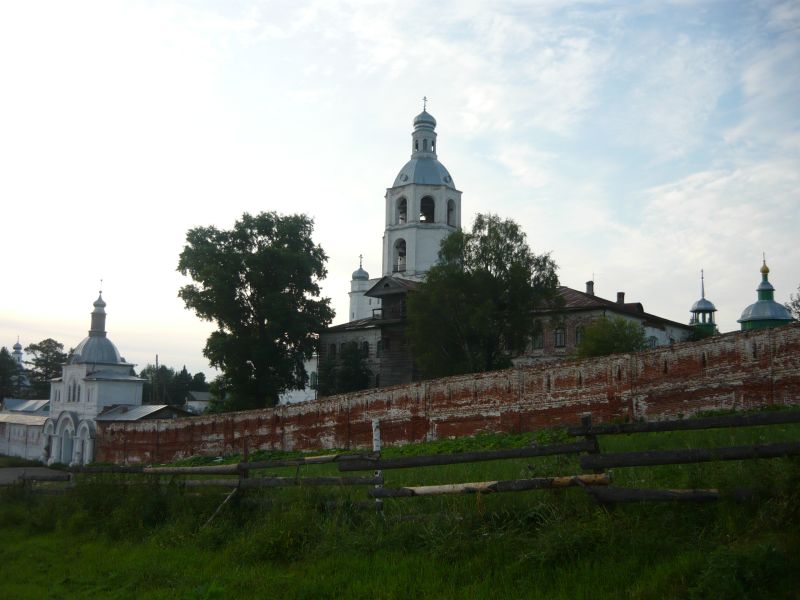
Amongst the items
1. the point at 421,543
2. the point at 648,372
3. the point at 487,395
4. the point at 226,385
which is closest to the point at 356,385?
the point at 226,385

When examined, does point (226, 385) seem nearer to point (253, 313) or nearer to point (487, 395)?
point (253, 313)

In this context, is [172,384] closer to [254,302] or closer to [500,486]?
[254,302]

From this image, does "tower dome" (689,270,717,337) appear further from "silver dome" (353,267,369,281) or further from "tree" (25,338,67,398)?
"tree" (25,338,67,398)

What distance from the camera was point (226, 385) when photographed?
144ft

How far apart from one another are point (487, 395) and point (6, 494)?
14.0 meters

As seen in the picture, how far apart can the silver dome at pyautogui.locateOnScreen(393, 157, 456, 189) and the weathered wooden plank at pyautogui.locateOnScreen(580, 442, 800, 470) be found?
45357mm

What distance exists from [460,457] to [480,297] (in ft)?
85.2

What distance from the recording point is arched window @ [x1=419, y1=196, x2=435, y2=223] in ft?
171

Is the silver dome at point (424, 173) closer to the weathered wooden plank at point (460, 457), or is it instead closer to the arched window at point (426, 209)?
the arched window at point (426, 209)

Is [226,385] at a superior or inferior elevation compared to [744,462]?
Result: superior

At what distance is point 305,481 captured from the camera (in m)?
9.94

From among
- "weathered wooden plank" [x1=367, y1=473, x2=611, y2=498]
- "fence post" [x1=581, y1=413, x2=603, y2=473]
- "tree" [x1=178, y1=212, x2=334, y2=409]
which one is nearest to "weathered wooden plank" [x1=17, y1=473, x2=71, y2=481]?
"weathered wooden plank" [x1=367, y1=473, x2=611, y2=498]

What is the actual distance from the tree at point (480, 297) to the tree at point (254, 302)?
10.7 m

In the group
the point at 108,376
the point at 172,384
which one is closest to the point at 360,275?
the point at 108,376
